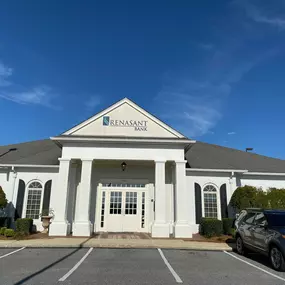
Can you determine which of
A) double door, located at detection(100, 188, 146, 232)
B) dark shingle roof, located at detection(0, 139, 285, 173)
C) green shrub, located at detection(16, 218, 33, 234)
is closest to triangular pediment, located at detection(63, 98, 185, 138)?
dark shingle roof, located at detection(0, 139, 285, 173)

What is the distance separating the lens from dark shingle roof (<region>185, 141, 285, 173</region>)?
15.6 metres

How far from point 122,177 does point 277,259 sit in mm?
9270

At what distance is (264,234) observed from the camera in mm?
7473

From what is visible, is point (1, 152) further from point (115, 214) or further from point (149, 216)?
point (149, 216)

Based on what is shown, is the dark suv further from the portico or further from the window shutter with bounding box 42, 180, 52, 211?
the window shutter with bounding box 42, 180, 52, 211

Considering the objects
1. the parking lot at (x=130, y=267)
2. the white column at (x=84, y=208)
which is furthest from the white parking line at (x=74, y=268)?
the white column at (x=84, y=208)

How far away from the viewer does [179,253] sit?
912 centimetres

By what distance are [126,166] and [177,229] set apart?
448 centimetres

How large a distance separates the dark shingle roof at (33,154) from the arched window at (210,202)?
346 inches

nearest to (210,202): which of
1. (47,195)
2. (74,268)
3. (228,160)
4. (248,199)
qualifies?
(248,199)

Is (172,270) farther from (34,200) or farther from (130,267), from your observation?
(34,200)

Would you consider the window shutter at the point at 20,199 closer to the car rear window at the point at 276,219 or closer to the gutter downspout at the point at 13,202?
the gutter downspout at the point at 13,202

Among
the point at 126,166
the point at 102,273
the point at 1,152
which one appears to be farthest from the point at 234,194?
the point at 1,152

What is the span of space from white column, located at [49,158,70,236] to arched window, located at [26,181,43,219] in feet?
6.90
